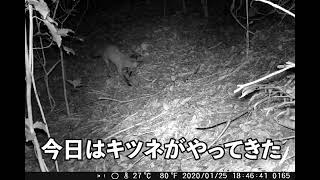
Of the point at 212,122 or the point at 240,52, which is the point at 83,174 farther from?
the point at 240,52

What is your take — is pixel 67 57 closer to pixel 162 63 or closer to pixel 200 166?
A: pixel 162 63

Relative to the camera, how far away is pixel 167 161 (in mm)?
1354

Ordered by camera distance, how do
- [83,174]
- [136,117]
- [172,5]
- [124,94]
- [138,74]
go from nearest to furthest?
1. [83,174]
2. [136,117]
3. [124,94]
4. [138,74]
5. [172,5]

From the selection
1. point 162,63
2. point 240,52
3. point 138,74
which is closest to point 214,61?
point 240,52

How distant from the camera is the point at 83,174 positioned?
127cm

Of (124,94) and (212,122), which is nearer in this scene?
(212,122)

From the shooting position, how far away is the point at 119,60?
222 cm

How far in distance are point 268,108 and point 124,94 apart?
0.80 meters

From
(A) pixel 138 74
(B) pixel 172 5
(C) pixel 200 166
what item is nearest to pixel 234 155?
(C) pixel 200 166

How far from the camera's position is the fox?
214 cm

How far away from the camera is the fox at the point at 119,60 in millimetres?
2142

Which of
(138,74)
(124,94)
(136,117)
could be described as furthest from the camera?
(138,74)

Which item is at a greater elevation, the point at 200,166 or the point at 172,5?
the point at 172,5

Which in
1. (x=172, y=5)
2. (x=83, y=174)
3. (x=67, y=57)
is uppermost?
(x=172, y=5)
